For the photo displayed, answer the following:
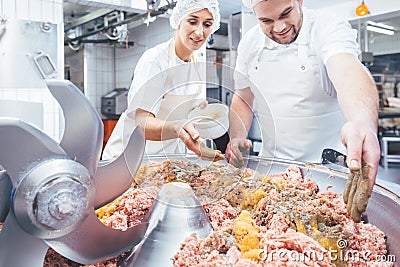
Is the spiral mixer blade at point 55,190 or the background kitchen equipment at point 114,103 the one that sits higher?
the background kitchen equipment at point 114,103

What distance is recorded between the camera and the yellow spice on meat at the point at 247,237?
1.91ft

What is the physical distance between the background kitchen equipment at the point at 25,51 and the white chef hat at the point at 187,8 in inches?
10.8

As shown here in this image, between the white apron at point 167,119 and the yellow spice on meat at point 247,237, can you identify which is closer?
the yellow spice on meat at point 247,237

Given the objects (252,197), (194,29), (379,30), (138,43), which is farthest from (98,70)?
(379,30)

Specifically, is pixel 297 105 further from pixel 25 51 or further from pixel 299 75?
pixel 25 51

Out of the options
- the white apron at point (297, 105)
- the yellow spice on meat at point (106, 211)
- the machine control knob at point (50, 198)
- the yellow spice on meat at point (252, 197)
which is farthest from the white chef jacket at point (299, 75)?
the machine control knob at point (50, 198)

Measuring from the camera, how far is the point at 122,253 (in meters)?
0.60

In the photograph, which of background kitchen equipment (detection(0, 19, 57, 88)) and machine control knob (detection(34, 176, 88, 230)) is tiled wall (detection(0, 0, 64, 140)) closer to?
background kitchen equipment (detection(0, 19, 57, 88))

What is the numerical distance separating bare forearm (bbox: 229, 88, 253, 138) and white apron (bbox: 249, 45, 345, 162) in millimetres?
132

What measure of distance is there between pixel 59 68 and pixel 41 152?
1.09ft

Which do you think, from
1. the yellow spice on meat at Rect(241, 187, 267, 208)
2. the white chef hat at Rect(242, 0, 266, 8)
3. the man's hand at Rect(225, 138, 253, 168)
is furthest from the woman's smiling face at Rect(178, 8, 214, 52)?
the yellow spice on meat at Rect(241, 187, 267, 208)

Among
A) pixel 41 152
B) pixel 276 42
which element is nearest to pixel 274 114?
pixel 276 42

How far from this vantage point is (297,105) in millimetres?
1003

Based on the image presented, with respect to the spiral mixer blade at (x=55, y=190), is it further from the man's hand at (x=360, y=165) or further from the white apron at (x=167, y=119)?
the man's hand at (x=360, y=165)
